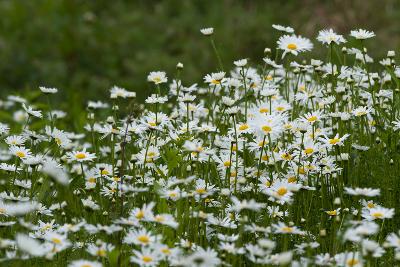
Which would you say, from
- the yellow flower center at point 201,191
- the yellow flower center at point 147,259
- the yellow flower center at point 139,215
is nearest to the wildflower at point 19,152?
the yellow flower center at point 201,191

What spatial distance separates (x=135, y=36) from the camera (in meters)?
7.78

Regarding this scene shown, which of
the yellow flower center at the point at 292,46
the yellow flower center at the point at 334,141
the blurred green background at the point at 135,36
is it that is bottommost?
the yellow flower center at the point at 334,141

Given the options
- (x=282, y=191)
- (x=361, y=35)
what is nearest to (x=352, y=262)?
(x=282, y=191)

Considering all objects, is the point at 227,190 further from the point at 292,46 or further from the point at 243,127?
the point at 292,46

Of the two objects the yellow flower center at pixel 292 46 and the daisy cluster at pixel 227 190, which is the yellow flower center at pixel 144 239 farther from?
the yellow flower center at pixel 292 46

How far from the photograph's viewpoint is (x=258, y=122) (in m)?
2.78

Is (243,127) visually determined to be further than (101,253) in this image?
Yes

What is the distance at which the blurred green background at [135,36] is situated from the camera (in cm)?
723

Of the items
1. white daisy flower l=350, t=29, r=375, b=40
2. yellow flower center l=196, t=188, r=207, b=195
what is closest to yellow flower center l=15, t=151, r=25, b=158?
yellow flower center l=196, t=188, r=207, b=195

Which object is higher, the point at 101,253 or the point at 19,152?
the point at 19,152

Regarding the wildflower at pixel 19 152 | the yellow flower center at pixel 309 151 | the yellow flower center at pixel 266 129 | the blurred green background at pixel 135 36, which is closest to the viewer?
the yellow flower center at pixel 266 129

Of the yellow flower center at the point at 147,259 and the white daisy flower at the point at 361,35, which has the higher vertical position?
the white daisy flower at the point at 361,35

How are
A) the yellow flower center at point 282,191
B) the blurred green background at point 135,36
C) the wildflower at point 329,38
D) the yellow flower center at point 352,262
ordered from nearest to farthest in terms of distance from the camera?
the yellow flower center at point 352,262
the yellow flower center at point 282,191
the wildflower at point 329,38
the blurred green background at point 135,36

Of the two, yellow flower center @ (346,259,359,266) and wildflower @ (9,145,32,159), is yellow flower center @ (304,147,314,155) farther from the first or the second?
wildflower @ (9,145,32,159)
